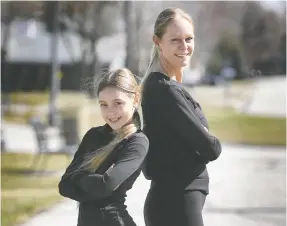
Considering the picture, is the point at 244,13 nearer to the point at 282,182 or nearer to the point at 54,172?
the point at 282,182

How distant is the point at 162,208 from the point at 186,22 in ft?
2.14

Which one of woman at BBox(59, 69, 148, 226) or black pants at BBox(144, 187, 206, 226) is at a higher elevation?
woman at BBox(59, 69, 148, 226)

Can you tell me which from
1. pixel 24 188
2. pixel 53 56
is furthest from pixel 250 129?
pixel 24 188

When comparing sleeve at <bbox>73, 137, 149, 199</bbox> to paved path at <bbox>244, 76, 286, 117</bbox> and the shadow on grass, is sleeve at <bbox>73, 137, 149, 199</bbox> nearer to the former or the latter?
the shadow on grass

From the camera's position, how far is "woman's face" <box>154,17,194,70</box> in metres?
1.89

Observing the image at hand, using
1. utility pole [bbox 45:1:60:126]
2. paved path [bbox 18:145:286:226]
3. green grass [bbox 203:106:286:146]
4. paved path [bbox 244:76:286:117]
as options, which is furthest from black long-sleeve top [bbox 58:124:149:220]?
green grass [bbox 203:106:286:146]

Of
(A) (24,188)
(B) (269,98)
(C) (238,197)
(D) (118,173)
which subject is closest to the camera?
(D) (118,173)

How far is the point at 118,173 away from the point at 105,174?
0.13ft

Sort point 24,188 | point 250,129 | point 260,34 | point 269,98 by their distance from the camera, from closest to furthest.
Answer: point 24,188, point 260,34, point 269,98, point 250,129

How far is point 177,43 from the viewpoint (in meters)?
1.90

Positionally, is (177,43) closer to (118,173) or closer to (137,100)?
(137,100)

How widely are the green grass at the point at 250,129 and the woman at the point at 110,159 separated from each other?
6.94 meters

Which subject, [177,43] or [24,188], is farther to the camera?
[24,188]

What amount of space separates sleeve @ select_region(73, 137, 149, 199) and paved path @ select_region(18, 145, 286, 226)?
145 cm
